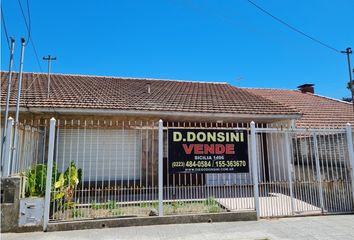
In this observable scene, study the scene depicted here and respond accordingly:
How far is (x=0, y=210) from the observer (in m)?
5.63

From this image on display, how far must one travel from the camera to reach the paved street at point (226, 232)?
542 centimetres

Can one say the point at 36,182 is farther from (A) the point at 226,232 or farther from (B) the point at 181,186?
(A) the point at 226,232

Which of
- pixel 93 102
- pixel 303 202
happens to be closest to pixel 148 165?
pixel 93 102

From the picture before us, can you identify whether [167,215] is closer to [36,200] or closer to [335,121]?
[36,200]

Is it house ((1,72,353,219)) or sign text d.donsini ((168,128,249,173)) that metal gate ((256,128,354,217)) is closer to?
house ((1,72,353,219))

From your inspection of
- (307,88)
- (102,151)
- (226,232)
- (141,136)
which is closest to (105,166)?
(102,151)

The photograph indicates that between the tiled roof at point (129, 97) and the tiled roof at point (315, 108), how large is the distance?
109 inches

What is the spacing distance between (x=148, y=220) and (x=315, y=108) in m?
13.3

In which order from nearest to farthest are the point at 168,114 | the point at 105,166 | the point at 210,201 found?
the point at 210,201 → the point at 105,166 → the point at 168,114

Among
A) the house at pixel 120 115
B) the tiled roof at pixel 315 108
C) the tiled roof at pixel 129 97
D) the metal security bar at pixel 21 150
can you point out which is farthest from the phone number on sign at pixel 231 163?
the tiled roof at pixel 315 108

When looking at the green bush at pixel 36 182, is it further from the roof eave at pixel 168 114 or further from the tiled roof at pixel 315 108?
the tiled roof at pixel 315 108

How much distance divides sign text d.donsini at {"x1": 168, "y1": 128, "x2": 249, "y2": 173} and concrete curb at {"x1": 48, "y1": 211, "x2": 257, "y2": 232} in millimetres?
1120

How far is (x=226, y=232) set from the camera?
5.73 meters

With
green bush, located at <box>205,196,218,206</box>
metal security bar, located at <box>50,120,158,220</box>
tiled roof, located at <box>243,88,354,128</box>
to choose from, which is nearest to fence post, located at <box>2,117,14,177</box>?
metal security bar, located at <box>50,120,158,220</box>
